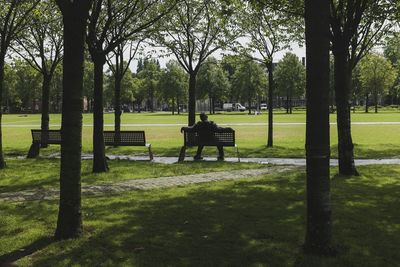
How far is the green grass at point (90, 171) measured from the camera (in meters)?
10.3

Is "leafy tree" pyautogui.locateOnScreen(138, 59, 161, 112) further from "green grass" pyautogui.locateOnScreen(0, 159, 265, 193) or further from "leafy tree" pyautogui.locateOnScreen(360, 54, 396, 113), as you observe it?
"green grass" pyautogui.locateOnScreen(0, 159, 265, 193)

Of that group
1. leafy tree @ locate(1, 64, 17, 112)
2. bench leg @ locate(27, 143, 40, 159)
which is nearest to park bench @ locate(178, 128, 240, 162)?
bench leg @ locate(27, 143, 40, 159)

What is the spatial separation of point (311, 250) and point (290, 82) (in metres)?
72.3

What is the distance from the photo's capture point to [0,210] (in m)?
7.48

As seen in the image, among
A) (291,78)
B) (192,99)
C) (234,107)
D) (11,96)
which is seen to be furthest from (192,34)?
(234,107)

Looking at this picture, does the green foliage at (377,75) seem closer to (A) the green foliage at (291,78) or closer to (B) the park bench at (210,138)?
(A) the green foliage at (291,78)

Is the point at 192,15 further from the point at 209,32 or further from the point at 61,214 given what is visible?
the point at 61,214

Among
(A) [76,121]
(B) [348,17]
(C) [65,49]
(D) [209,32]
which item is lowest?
(A) [76,121]

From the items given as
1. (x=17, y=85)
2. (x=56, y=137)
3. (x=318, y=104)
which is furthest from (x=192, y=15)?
(x=17, y=85)

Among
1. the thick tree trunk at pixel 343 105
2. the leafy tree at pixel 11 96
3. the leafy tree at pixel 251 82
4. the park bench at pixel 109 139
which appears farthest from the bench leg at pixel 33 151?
the leafy tree at pixel 11 96

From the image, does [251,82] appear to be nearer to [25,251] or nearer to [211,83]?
[211,83]

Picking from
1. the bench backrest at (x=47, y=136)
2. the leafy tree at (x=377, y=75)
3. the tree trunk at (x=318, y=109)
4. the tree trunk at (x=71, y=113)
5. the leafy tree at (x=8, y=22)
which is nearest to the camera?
the tree trunk at (x=318, y=109)

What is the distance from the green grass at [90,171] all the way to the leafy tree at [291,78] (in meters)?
63.7

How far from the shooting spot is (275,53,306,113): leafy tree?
7575cm
